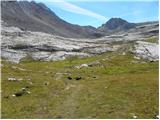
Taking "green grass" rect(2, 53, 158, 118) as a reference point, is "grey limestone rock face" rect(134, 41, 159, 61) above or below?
above

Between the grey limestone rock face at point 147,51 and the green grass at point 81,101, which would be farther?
the grey limestone rock face at point 147,51

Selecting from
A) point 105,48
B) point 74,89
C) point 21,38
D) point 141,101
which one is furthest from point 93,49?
point 141,101

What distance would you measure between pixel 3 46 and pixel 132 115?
121950 millimetres

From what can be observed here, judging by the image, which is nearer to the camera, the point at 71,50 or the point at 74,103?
the point at 74,103

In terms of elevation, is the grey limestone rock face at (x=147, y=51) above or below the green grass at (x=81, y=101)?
above

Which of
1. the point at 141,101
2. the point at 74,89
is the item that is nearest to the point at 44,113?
the point at 141,101

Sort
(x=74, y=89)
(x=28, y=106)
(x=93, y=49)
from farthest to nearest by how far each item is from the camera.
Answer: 1. (x=93, y=49)
2. (x=74, y=89)
3. (x=28, y=106)

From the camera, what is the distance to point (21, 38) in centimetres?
17175

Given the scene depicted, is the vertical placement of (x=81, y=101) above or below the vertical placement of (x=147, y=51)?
below

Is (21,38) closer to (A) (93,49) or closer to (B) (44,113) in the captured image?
(A) (93,49)

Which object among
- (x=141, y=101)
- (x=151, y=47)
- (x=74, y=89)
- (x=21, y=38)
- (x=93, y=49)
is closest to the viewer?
(x=141, y=101)

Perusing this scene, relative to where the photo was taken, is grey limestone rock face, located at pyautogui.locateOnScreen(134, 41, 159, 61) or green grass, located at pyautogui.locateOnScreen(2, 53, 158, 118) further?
grey limestone rock face, located at pyautogui.locateOnScreen(134, 41, 159, 61)

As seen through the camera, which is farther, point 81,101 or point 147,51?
point 147,51

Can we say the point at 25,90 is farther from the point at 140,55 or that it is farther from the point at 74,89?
the point at 140,55
